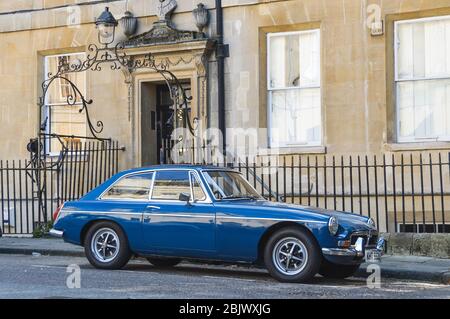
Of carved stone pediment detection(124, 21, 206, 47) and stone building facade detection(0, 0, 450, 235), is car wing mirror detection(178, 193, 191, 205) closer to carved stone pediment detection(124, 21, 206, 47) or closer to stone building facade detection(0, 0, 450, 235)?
stone building facade detection(0, 0, 450, 235)

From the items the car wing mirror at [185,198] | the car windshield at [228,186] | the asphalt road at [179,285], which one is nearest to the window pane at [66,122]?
the asphalt road at [179,285]

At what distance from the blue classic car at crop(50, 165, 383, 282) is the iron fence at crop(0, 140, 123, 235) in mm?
5185

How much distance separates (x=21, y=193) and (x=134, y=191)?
7.01 m

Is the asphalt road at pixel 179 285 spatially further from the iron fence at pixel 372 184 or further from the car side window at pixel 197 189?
the iron fence at pixel 372 184

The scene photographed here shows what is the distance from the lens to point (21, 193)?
18203mm

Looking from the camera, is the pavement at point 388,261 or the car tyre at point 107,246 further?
the car tyre at point 107,246

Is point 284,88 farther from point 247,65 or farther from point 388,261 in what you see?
point 388,261

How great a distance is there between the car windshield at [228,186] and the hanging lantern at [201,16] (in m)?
5.21

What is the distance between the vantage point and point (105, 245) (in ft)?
39.1

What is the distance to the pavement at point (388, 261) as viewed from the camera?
1153 centimetres

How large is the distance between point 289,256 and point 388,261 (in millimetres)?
2993

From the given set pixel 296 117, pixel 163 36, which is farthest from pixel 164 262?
pixel 163 36

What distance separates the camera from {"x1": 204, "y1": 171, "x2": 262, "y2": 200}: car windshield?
11.5m
